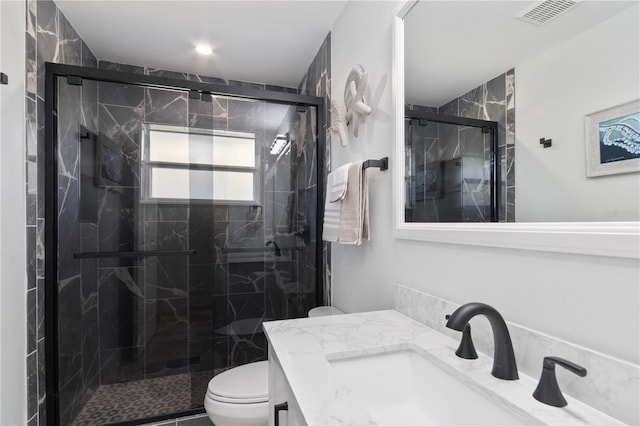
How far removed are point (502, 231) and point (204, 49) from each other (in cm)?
227

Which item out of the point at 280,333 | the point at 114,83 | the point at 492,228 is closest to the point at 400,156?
the point at 492,228

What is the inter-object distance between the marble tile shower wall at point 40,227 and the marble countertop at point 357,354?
1358 mm

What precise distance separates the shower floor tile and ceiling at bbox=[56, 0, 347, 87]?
84.8 inches

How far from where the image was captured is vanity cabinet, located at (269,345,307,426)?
2.08 ft

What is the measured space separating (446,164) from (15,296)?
1.89 m

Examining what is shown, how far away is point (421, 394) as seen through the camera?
0.81 metres

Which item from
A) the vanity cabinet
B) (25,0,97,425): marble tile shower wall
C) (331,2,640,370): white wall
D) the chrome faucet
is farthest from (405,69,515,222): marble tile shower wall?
(25,0,97,425): marble tile shower wall

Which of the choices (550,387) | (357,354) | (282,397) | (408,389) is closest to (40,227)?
(282,397)

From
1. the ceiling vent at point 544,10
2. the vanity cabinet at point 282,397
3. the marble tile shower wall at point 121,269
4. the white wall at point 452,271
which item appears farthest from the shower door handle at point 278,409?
the marble tile shower wall at point 121,269

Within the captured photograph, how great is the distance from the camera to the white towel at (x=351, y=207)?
1.38 meters

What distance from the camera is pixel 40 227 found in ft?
5.14

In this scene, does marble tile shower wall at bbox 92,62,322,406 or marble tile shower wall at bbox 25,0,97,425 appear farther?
marble tile shower wall at bbox 92,62,322,406

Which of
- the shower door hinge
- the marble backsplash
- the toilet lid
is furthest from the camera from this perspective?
the shower door hinge

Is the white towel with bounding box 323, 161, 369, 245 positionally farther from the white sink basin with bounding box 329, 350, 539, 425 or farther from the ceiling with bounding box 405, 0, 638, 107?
the white sink basin with bounding box 329, 350, 539, 425
